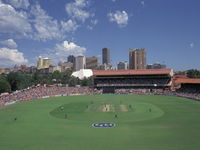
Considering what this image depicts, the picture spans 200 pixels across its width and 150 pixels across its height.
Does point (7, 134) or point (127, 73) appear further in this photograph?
point (127, 73)

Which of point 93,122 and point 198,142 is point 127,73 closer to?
point 93,122

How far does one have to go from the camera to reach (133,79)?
9294 cm

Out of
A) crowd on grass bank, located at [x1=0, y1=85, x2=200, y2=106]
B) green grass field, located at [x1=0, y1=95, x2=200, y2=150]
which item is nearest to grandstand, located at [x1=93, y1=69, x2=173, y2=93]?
crowd on grass bank, located at [x1=0, y1=85, x2=200, y2=106]

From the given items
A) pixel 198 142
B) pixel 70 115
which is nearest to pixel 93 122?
pixel 70 115

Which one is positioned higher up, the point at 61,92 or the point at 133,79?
the point at 133,79

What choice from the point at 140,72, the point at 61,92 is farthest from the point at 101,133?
the point at 140,72

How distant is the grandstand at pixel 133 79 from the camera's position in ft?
295

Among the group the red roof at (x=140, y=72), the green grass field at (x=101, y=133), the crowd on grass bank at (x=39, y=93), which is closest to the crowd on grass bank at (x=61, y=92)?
the crowd on grass bank at (x=39, y=93)

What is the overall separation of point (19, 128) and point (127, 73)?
6665 centimetres

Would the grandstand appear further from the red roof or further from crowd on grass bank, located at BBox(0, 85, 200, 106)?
crowd on grass bank, located at BBox(0, 85, 200, 106)

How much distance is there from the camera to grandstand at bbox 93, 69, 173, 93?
89.9m

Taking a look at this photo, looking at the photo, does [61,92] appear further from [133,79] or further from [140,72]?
[140,72]

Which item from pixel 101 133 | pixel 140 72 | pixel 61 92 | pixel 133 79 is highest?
pixel 140 72

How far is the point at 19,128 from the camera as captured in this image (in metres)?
30.5
